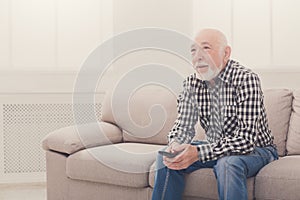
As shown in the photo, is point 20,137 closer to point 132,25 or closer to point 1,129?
point 1,129

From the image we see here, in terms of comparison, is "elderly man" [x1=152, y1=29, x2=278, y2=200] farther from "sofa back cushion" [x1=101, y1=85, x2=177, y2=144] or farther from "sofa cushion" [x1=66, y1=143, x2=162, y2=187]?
"sofa back cushion" [x1=101, y1=85, x2=177, y2=144]

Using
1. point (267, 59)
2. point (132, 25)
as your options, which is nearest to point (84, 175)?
point (132, 25)

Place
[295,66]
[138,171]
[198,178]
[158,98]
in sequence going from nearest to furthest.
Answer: [198,178] → [138,171] → [158,98] → [295,66]

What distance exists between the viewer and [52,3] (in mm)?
4207

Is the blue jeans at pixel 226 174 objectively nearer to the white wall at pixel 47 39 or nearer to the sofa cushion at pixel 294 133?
the sofa cushion at pixel 294 133

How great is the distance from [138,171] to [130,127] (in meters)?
0.66

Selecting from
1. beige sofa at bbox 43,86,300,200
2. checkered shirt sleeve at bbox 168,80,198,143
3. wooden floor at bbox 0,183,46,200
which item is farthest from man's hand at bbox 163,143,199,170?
wooden floor at bbox 0,183,46,200

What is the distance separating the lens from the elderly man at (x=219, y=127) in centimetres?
252

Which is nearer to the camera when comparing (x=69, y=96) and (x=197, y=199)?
(x=197, y=199)

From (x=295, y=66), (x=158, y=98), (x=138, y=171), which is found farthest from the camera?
(x=295, y=66)

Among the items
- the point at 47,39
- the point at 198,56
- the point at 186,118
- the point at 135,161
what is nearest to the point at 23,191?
the point at 47,39

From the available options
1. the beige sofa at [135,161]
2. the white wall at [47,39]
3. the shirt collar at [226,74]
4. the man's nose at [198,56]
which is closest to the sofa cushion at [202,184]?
Result: the beige sofa at [135,161]

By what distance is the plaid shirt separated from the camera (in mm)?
2547

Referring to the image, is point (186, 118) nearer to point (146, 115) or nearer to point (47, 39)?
point (146, 115)
